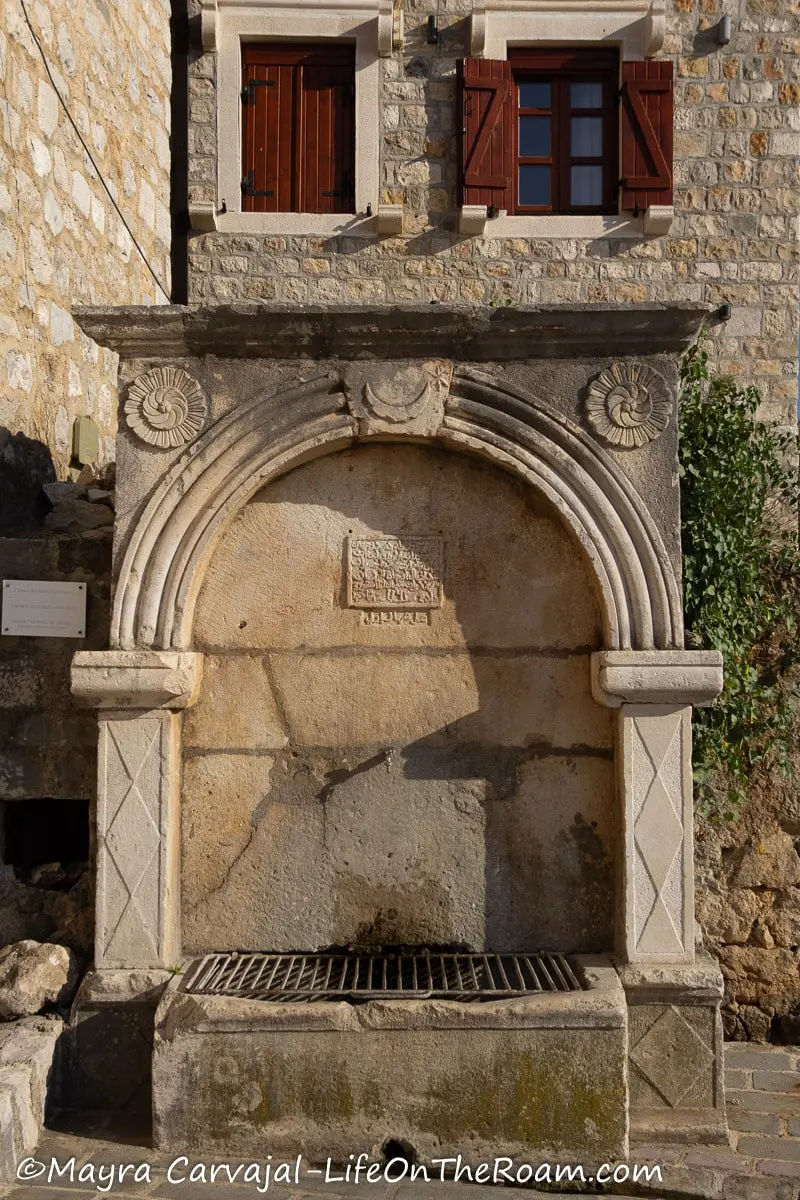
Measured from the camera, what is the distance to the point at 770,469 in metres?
5.16

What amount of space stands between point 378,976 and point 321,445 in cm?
210

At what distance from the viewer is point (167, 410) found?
404 centimetres

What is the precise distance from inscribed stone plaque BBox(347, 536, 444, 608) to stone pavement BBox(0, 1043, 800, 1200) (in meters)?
2.00

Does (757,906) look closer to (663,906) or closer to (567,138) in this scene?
(663,906)

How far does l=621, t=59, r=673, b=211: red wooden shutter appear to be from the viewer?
7125 mm

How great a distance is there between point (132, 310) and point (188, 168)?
372cm

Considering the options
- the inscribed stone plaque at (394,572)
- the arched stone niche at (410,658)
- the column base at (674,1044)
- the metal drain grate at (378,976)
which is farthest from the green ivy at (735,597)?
the metal drain grate at (378,976)

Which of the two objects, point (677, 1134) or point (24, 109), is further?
point (24, 109)

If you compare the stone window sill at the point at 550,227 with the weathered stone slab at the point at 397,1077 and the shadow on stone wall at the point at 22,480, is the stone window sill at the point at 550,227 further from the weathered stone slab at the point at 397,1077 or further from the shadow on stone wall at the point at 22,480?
the weathered stone slab at the point at 397,1077

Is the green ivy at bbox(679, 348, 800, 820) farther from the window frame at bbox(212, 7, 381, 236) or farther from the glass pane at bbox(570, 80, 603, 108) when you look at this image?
the glass pane at bbox(570, 80, 603, 108)

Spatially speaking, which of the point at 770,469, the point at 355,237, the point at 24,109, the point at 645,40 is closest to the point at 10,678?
the point at 24,109

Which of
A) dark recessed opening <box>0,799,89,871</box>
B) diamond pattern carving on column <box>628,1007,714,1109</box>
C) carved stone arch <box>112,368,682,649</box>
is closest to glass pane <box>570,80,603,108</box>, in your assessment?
carved stone arch <box>112,368,682,649</box>

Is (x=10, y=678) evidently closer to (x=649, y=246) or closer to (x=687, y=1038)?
(x=687, y=1038)

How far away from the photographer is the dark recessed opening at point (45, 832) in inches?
179
